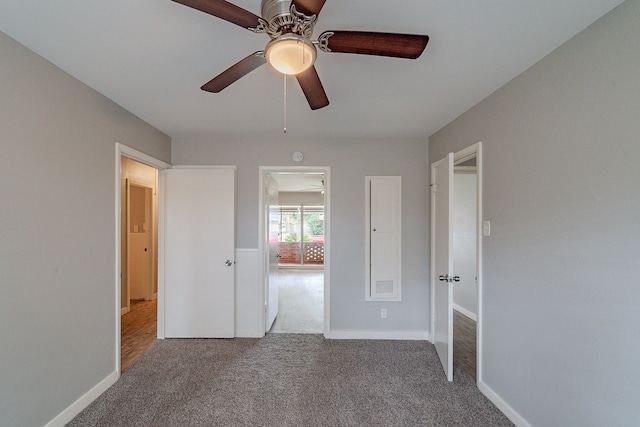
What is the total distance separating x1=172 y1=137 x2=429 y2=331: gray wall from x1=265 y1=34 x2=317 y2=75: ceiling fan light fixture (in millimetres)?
2094

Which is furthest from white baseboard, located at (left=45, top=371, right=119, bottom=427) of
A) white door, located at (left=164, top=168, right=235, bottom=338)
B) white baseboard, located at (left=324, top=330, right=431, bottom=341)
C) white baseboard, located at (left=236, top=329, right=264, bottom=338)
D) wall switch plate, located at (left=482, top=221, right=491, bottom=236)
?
wall switch plate, located at (left=482, top=221, right=491, bottom=236)

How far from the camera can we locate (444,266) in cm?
254

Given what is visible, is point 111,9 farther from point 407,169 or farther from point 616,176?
point 407,169

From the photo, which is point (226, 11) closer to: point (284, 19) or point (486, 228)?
point (284, 19)

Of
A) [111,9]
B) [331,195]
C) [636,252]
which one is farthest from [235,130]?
[636,252]

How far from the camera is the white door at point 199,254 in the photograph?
3176mm

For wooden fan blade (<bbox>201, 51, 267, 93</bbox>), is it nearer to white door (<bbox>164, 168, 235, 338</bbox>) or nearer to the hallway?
white door (<bbox>164, 168, 235, 338</bbox>)

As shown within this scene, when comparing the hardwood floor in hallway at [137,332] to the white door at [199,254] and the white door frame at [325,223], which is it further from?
the white door frame at [325,223]

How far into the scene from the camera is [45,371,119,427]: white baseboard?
179cm

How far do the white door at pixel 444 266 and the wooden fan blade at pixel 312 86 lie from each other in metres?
1.36

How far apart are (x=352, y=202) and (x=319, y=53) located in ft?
6.19

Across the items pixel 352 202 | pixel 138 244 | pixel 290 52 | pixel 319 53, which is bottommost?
pixel 138 244

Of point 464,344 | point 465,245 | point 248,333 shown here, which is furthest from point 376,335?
point 465,245

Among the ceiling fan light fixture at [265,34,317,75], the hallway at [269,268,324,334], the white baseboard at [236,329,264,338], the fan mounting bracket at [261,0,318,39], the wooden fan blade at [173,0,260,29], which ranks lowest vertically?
the hallway at [269,268,324,334]
